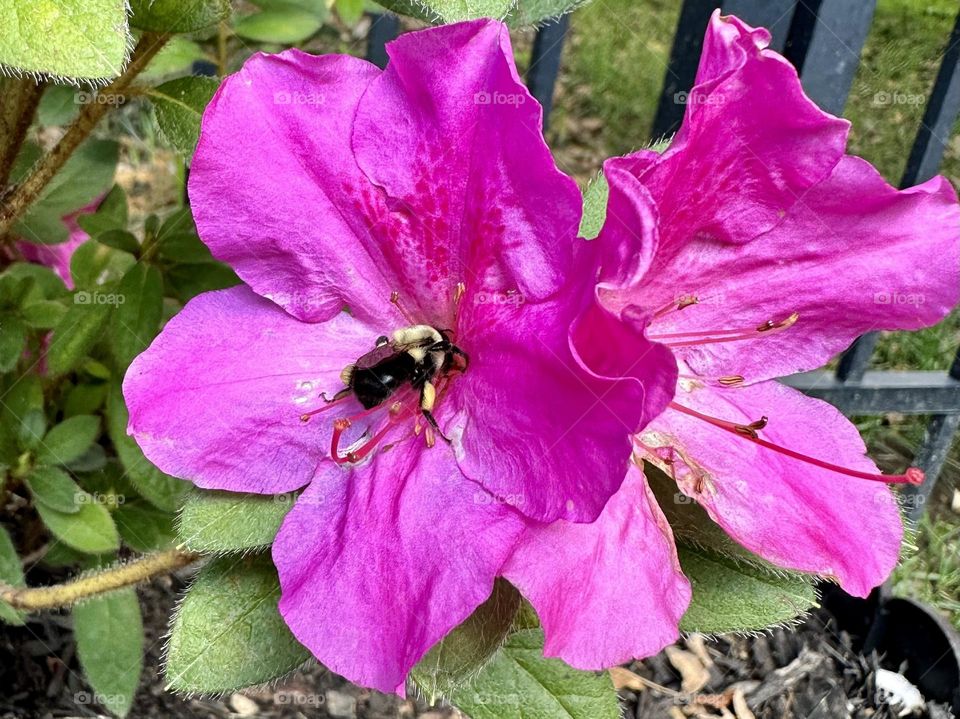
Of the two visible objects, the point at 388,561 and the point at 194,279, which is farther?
the point at 194,279

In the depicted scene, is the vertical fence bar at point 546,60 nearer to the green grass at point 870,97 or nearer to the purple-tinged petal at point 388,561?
the green grass at point 870,97

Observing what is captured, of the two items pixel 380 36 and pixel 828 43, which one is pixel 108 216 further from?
pixel 828 43

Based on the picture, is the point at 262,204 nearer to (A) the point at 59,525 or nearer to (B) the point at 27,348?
A: (A) the point at 59,525

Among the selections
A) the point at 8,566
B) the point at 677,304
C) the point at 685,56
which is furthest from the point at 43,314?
the point at 685,56

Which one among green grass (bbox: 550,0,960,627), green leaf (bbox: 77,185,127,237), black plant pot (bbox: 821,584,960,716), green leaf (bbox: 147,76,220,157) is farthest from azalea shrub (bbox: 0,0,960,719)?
green grass (bbox: 550,0,960,627)

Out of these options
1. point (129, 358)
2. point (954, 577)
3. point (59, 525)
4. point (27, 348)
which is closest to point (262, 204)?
point (129, 358)

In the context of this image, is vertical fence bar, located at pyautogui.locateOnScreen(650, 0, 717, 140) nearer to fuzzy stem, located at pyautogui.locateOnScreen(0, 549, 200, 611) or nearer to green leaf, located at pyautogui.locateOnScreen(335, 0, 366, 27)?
green leaf, located at pyautogui.locateOnScreen(335, 0, 366, 27)
